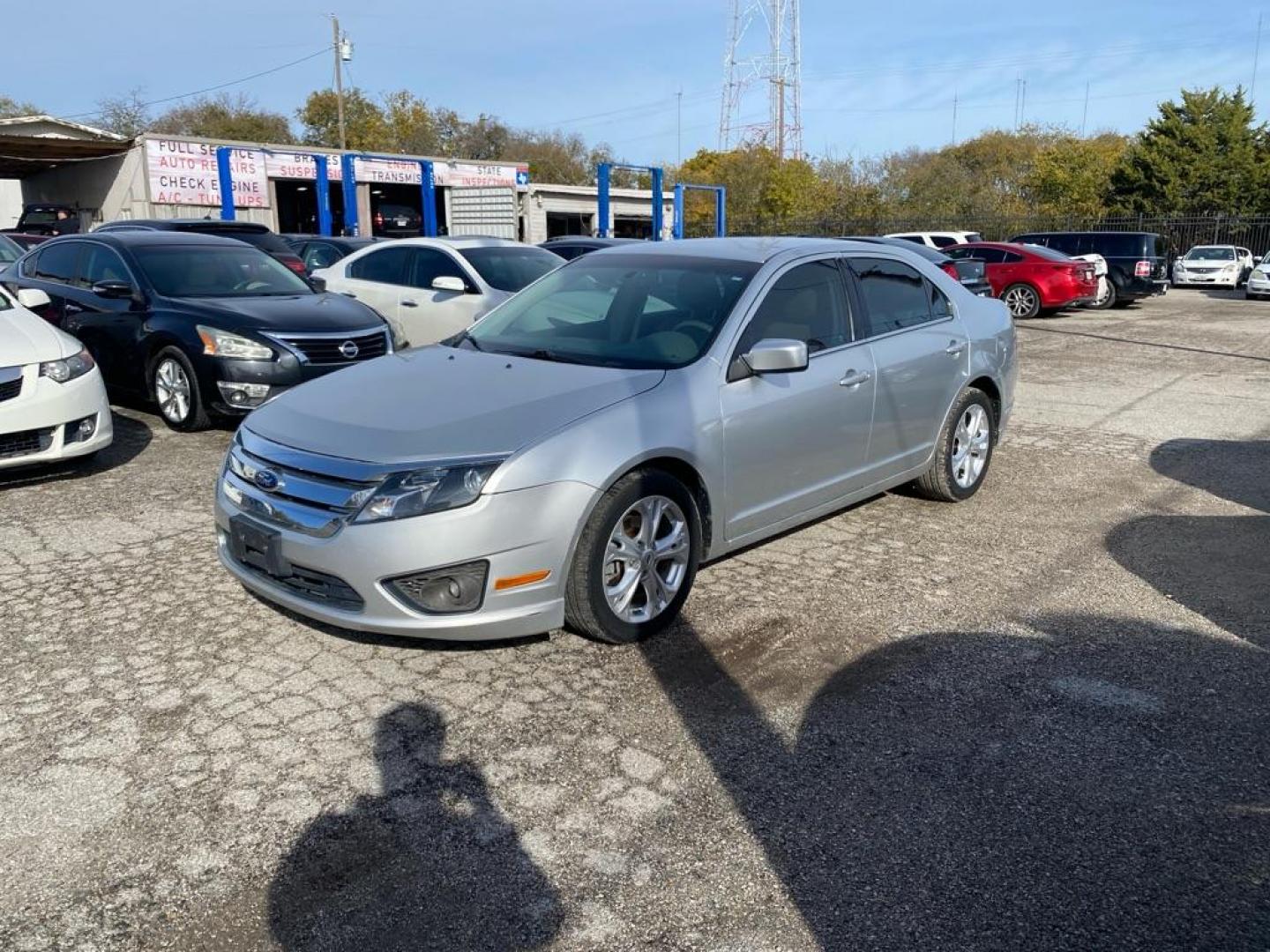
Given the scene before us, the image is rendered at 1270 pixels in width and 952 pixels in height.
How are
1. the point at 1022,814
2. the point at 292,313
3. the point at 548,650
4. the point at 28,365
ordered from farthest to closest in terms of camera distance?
the point at 292,313 < the point at 28,365 < the point at 548,650 < the point at 1022,814

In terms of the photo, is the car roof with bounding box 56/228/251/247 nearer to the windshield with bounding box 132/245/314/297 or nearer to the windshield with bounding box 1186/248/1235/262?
the windshield with bounding box 132/245/314/297

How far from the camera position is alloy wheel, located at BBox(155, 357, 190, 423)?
814 centimetres

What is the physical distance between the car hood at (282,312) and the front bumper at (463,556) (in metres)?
4.49

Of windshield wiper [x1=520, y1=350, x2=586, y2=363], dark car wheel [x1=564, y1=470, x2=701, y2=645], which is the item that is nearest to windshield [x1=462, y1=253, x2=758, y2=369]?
windshield wiper [x1=520, y1=350, x2=586, y2=363]

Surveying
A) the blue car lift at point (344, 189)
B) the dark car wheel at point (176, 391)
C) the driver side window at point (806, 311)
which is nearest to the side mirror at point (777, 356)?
the driver side window at point (806, 311)

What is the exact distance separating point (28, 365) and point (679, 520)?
4516mm

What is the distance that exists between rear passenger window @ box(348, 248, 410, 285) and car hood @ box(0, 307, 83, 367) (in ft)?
13.6

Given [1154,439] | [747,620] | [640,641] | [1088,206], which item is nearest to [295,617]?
[640,641]

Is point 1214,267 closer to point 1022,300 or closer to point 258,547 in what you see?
point 1022,300

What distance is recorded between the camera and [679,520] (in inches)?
176

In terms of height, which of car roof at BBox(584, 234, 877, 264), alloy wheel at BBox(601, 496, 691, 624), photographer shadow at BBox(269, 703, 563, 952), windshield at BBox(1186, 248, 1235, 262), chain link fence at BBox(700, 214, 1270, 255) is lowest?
photographer shadow at BBox(269, 703, 563, 952)

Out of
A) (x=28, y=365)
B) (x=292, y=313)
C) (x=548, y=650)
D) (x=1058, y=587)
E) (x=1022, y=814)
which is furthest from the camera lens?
(x=292, y=313)

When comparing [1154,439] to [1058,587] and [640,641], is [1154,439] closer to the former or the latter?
[1058,587]

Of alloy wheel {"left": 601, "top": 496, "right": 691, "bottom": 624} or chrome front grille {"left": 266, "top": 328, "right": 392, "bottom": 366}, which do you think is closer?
alloy wheel {"left": 601, "top": 496, "right": 691, "bottom": 624}
